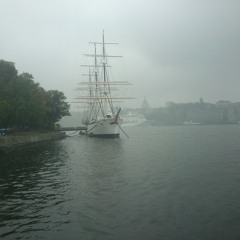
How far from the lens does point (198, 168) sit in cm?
3225

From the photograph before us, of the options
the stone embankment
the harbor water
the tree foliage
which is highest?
the tree foliage

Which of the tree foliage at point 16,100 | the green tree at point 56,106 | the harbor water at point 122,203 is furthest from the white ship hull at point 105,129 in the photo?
the harbor water at point 122,203

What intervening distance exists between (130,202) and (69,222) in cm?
444

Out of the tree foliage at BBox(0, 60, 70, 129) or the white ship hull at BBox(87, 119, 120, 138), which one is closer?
the tree foliage at BBox(0, 60, 70, 129)

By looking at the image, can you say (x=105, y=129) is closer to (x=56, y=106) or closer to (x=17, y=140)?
(x=56, y=106)

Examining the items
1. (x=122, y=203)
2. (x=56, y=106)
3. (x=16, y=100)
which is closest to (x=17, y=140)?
(x=16, y=100)

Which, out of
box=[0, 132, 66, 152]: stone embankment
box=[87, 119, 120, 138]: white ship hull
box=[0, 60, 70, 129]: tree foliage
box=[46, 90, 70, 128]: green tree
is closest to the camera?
box=[0, 132, 66, 152]: stone embankment

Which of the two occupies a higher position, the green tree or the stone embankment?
the green tree

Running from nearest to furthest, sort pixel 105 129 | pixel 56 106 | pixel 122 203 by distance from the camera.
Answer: pixel 122 203
pixel 105 129
pixel 56 106

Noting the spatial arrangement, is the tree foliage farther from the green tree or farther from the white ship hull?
the white ship hull

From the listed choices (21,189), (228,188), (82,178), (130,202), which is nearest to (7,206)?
(21,189)

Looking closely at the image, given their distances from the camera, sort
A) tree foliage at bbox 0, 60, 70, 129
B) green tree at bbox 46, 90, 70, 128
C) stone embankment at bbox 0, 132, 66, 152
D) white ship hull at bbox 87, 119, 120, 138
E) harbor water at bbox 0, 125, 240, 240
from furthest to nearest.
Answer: green tree at bbox 46, 90, 70, 128
white ship hull at bbox 87, 119, 120, 138
tree foliage at bbox 0, 60, 70, 129
stone embankment at bbox 0, 132, 66, 152
harbor water at bbox 0, 125, 240, 240

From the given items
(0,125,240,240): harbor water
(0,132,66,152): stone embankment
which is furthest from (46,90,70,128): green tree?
(0,125,240,240): harbor water

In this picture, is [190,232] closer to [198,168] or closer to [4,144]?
[198,168]
